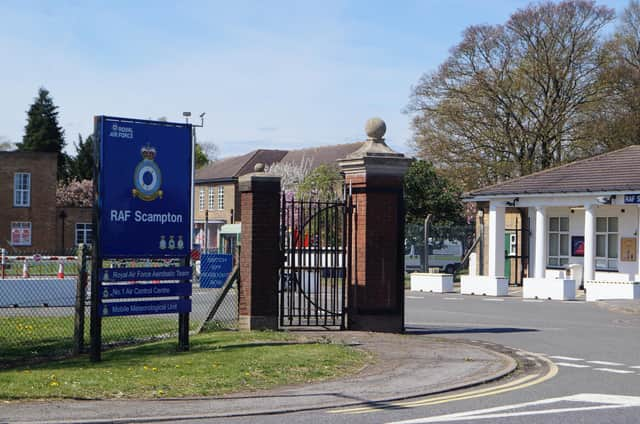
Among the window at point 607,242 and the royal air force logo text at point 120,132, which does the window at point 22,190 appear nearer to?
the window at point 607,242

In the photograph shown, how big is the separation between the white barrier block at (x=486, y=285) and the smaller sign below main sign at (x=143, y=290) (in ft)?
65.3

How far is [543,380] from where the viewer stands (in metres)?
11.8

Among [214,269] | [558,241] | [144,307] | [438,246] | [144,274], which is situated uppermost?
[558,241]

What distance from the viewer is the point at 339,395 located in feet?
34.0

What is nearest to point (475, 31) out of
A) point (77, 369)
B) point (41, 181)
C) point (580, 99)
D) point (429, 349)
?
point (580, 99)

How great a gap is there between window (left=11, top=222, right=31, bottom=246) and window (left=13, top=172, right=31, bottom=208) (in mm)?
1189

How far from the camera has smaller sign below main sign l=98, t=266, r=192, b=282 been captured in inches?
507

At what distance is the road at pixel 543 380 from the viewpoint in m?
9.10

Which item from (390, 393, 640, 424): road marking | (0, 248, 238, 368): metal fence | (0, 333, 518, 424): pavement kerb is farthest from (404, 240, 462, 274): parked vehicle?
(390, 393, 640, 424): road marking

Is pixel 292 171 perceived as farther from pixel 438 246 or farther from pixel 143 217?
pixel 143 217

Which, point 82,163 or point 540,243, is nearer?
point 540,243

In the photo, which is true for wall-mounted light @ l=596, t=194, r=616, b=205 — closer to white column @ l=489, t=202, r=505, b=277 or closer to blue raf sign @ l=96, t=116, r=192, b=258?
white column @ l=489, t=202, r=505, b=277

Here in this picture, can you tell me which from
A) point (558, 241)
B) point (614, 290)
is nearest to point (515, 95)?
point (558, 241)

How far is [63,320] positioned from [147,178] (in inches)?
298
